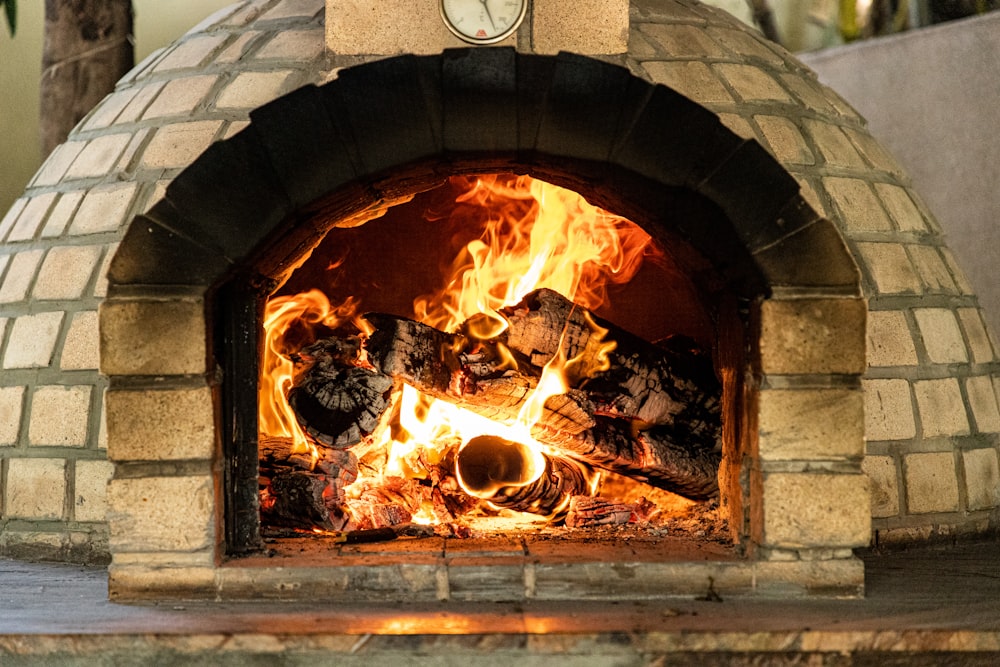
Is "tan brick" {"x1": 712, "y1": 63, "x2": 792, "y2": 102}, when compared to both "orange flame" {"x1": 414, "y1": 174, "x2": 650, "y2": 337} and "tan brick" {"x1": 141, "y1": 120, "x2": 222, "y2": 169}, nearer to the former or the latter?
"orange flame" {"x1": 414, "y1": 174, "x2": 650, "y2": 337}

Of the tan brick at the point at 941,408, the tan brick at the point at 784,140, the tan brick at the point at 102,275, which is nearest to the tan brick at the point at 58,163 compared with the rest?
the tan brick at the point at 102,275

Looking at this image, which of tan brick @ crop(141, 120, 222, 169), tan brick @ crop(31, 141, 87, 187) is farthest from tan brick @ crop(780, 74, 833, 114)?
tan brick @ crop(31, 141, 87, 187)

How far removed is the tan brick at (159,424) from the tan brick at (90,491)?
808 mm

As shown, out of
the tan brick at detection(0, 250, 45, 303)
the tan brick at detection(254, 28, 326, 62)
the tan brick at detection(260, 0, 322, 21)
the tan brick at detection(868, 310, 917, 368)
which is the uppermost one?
the tan brick at detection(260, 0, 322, 21)

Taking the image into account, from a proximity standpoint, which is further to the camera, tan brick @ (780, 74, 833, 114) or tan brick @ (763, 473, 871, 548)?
tan brick @ (780, 74, 833, 114)

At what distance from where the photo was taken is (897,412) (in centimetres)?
414

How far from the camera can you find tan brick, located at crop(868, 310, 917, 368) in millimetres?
4172

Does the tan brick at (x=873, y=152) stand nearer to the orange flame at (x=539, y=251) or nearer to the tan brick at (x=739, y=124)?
the tan brick at (x=739, y=124)

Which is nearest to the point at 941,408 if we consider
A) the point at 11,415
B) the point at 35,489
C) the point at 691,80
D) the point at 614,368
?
the point at 614,368

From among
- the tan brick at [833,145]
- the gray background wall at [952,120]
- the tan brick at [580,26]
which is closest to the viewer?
the tan brick at [580,26]

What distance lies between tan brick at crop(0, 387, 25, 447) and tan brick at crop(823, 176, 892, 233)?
10.6ft

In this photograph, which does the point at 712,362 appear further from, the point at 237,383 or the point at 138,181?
the point at 138,181

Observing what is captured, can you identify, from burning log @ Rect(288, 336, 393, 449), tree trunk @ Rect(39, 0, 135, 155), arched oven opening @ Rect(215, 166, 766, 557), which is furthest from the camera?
tree trunk @ Rect(39, 0, 135, 155)

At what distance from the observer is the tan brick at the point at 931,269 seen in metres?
4.40
